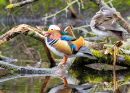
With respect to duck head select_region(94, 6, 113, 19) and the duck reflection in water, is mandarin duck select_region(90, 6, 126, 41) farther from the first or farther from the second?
the duck reflection in water

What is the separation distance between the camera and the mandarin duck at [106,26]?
6.03 metres

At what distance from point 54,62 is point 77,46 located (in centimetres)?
147

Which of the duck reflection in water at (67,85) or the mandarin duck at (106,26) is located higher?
the mandarin duck at (106,26)

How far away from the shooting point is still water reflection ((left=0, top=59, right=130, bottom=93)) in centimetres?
429

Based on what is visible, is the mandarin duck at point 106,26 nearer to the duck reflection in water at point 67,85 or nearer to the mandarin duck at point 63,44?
the mandarin duck at point 63,44

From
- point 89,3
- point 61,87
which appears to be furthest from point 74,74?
point 89,3

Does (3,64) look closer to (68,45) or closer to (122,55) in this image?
(68,45)

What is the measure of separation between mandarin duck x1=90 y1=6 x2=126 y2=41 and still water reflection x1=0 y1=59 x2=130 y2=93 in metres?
0.74

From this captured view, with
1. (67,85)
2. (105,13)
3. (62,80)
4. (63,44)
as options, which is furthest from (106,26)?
(67,85)

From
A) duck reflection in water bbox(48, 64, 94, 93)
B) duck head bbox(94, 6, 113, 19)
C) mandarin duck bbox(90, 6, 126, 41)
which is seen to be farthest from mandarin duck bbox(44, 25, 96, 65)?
duck head bbox(94, 6, 113, 19)

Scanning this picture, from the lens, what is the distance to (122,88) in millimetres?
4402

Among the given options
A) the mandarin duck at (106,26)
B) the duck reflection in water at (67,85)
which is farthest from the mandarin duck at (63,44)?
the mandarin duck at (106,26)

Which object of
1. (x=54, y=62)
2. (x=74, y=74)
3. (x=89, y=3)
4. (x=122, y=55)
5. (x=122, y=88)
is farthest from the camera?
(x=89, y=3)

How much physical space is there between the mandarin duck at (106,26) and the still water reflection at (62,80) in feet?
2.44
